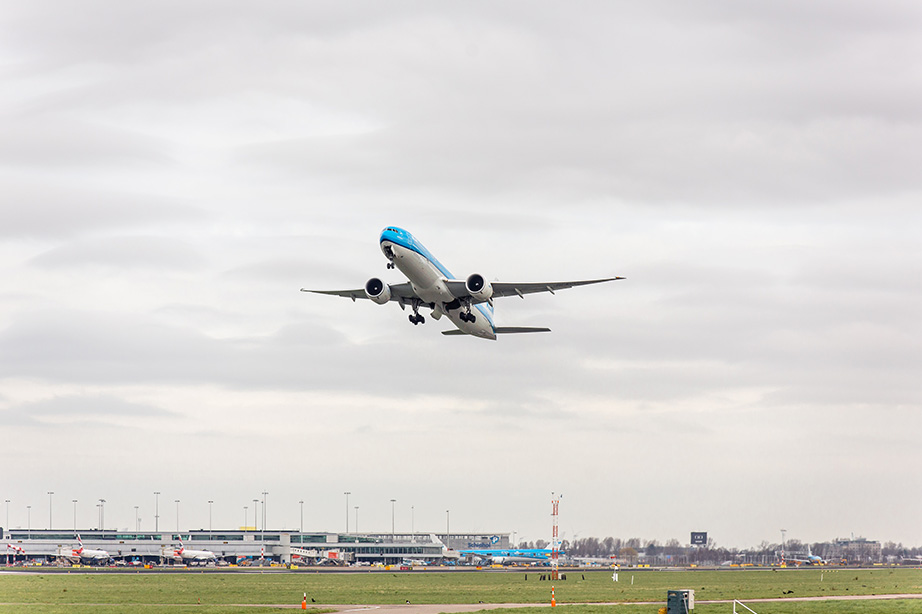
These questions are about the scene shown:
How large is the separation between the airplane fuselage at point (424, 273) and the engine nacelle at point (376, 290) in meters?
2.24

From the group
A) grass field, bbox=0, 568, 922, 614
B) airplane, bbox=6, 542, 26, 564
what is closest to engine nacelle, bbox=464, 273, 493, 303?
grass field, bbox=0, 568, 922, 614

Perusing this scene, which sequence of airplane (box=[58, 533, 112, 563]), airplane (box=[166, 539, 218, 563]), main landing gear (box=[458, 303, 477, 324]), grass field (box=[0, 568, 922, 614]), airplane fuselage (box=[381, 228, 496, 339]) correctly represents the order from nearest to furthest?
grass field (box=[0, 568, 922, 614]) → airplane fuselage (box=[381, 228, 496, 339]) → main landing gear (box=[458, 303, 477, 324]) → airplane (box=[166, 539, 218, 563]) → airplane (box=[58, 533, 112, 563])

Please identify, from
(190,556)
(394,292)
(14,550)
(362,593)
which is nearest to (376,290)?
(394,292)

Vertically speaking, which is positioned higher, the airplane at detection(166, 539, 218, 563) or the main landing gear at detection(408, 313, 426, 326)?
the main landing gear at detection(408, 313, 426, 326)

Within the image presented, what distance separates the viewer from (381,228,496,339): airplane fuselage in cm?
6675

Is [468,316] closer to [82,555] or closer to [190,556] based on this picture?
[190,556]

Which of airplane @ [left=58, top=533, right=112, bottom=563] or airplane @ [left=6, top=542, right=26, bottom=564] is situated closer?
airplane @ [left=58, top=533, right=112, bottom=563]

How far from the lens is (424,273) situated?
69.1 meters

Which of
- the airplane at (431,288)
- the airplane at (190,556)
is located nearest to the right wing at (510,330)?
the airplane at (431,288)

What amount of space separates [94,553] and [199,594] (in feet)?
371

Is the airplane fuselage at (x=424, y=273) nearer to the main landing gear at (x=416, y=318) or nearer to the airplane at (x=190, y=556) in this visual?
the main landing gear at (x=416, y=318)

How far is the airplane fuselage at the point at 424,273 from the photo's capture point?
219 feet

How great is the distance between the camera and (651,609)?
61219mm

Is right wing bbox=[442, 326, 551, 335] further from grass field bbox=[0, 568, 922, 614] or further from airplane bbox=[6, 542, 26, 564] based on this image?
airplane bbox=[6, 542, 26, 564]
